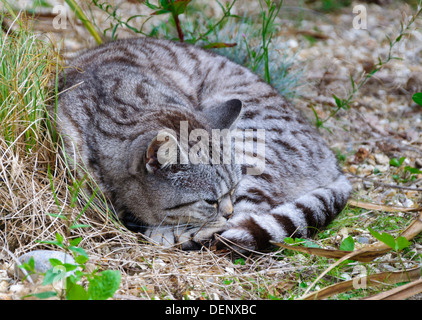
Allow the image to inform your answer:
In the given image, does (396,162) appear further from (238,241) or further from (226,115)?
(238,241)

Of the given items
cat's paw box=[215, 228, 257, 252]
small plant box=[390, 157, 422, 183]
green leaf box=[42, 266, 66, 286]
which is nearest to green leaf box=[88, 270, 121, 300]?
green leaf box=[42, 266, 66, 286]

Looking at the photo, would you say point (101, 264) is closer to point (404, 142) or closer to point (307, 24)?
point (404, 142)

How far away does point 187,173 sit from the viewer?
3.10 metres

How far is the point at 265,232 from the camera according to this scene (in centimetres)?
325

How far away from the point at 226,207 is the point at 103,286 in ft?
4.08

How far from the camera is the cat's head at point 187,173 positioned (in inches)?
120

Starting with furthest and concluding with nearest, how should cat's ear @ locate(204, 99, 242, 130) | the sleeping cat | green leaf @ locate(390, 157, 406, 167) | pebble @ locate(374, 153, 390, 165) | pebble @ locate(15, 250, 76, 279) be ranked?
pebble @ locate(374, 153, 390, 165) < green leaf @ locate(390, 157, 406, 167) < cat's ear @ locate(204, 99, 242, 130) < the sleeping cat < pebble @ locate(15, 250, 76, 279)

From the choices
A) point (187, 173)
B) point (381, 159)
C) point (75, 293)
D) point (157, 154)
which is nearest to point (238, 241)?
point (187, 173)

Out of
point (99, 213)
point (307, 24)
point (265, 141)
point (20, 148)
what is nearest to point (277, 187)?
point (265, 141)

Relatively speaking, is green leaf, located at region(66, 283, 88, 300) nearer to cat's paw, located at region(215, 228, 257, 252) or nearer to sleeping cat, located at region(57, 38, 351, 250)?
sleeping cat, located at region(57, 38, 351, 250)

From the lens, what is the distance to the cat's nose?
11.0 ft

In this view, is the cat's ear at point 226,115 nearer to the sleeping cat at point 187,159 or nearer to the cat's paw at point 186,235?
the sleeping cat at point 187,159

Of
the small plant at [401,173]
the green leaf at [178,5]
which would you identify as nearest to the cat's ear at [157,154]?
the green leaf at [178,5]
